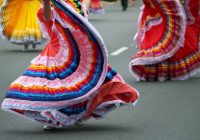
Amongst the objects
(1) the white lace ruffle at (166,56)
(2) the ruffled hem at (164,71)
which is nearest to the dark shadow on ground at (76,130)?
(1) the white lace ruffle at (166,56)

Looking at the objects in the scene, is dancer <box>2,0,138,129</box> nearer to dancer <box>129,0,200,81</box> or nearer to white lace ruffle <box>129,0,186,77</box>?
white lace ruffle <box>129,0,186,77</box>

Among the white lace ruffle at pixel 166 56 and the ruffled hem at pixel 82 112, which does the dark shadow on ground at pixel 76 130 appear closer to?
the ruffled hem at pixel 82 112

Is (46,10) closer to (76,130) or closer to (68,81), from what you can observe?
(68,81)

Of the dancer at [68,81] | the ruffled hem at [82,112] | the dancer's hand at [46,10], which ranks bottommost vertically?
the ruffled hem at [82,112]

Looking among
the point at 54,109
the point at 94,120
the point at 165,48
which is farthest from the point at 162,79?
the point at 54,109

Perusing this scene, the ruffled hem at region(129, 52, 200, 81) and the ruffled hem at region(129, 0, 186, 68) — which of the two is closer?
the ruffled hem at region(129, 0, 186, 68)

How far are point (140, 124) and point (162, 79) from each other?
3.93 m

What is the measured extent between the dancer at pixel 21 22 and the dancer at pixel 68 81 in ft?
30.4

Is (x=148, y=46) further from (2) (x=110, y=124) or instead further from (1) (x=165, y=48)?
(2) (x=110, y=124)

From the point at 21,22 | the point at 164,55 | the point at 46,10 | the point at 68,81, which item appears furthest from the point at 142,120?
the point at 21,22

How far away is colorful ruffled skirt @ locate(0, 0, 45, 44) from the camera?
747 inches

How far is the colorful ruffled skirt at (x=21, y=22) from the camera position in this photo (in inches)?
747

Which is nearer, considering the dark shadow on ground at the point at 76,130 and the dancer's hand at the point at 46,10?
the dark shadow on ground at the point at 76,130

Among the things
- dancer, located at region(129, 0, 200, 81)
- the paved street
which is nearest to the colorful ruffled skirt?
the paved street
